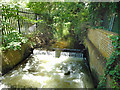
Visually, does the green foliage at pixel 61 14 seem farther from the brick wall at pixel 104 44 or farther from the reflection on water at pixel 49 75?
the brick wall at pixel 104 44

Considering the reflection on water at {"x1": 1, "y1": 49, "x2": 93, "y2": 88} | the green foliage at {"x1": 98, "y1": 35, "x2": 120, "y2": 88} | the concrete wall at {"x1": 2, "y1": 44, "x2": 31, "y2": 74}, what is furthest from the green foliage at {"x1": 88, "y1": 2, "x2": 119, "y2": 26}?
the concrete wall at {"x1": 2, "y1": 44, "x2": 31, "y2": 74}

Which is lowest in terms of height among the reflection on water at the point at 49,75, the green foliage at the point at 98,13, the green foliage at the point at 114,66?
the reflection on water at the point at 49,75

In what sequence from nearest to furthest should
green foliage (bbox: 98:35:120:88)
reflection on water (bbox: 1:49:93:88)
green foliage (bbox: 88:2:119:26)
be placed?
green foliage (bbox: 98:35:120:88) < reflection on water (bbox: 1:49:93:88) < green foliage (bbox: 88:2:119:26)

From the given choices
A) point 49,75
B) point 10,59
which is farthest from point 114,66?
point 10,59

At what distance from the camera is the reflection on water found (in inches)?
165

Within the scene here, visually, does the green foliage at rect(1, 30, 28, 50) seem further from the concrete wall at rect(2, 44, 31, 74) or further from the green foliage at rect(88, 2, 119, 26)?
the green foliage at rect(88, 2, 119, 26)

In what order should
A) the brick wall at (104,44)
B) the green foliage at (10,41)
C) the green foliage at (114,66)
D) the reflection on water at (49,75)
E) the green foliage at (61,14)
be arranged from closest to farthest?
the green foliage at (114,66)
the brick wall at (104,44)
the reflection on water at (49,75)
the green foliage at (10,41)
the green foliage at (61,14)

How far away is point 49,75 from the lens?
496 cm

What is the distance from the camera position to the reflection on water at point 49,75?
4.20 m

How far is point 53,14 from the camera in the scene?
9789 mm

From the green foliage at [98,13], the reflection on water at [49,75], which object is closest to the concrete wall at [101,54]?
the reflection on water at [49,75]

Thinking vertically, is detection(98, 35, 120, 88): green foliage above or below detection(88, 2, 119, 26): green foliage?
below

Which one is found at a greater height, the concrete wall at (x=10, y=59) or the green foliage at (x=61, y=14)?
the green foliage at (x=61, y=14)

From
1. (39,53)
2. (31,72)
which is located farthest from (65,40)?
(31,72)
